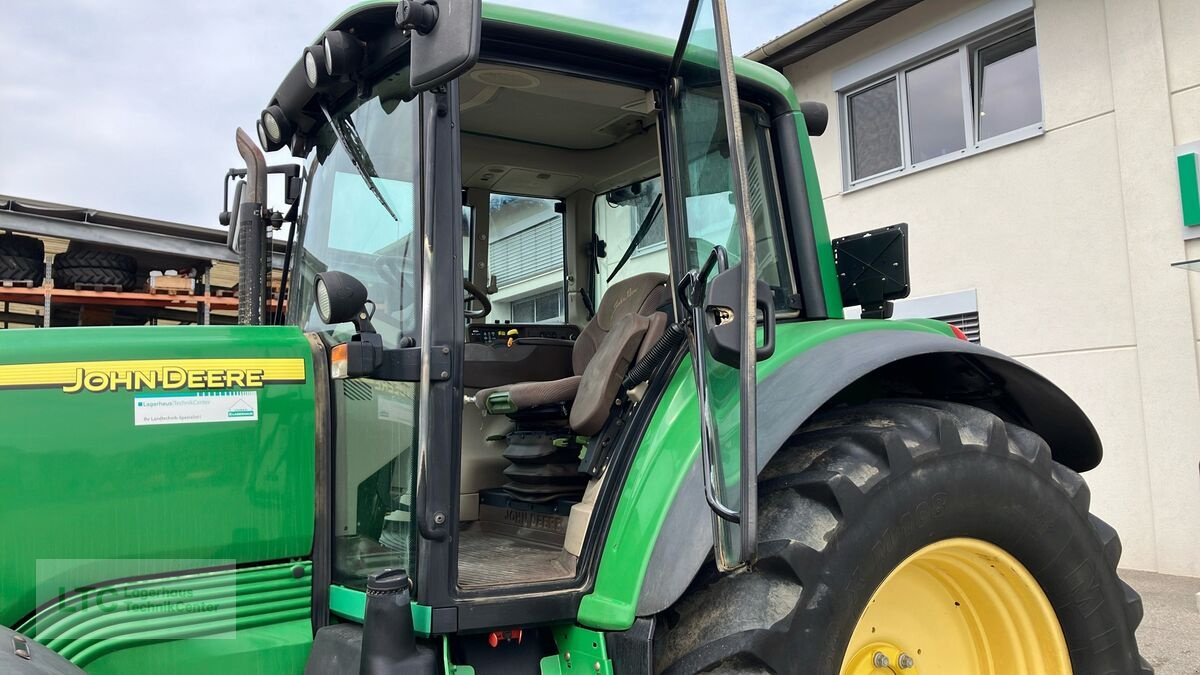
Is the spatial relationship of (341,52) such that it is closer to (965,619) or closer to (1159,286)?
(965,619)

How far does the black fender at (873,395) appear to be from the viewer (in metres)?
2.12

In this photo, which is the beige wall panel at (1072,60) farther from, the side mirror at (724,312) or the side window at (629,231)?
the side mirror at (724,312)

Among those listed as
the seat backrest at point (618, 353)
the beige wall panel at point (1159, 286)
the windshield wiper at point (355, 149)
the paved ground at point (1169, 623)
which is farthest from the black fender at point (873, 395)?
the beige wall panel at point (1159, 286)

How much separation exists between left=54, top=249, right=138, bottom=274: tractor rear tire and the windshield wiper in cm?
572

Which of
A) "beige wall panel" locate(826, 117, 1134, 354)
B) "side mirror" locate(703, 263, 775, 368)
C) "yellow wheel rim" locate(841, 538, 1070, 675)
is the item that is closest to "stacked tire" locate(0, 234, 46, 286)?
"side mirror" locate(703, 263, 775, 368)

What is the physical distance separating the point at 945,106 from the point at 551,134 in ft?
18.6

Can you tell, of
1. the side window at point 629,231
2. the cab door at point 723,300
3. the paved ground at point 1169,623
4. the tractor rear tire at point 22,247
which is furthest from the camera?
the tractor rear tire at point 22,247

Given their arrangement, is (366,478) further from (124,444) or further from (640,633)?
(640,633)

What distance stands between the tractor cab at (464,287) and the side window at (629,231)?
1 centimetres

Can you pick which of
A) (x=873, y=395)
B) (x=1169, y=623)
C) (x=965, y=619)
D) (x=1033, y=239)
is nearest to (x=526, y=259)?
(x=873, y=395)

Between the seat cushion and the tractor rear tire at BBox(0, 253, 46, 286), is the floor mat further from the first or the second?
the tractor rear tire at BBox(0, 253, 46, 286)

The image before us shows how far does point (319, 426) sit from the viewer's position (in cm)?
238

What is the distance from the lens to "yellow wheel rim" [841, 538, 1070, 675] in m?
2.52

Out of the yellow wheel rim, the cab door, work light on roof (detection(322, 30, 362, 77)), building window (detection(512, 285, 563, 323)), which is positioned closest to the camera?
the cab door
